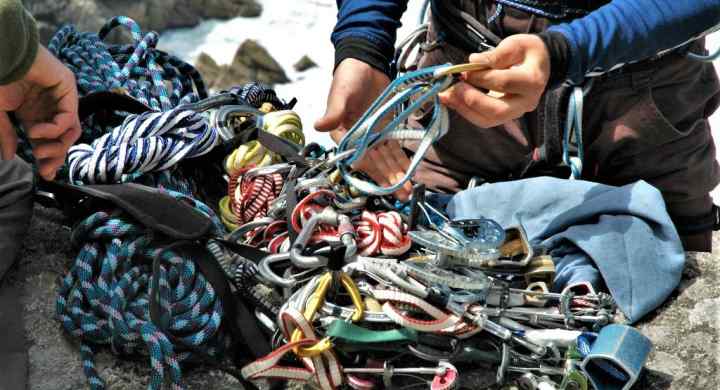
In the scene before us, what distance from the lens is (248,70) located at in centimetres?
625

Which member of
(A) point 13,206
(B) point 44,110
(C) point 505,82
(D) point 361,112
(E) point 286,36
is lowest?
(E) point 286,36

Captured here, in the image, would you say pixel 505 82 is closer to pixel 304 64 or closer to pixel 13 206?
pixel 13 206

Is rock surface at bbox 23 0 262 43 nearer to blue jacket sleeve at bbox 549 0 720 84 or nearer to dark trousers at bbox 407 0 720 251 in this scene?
dark trousers at bbox 407 0 720 251

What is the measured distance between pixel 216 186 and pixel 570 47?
2.75 feet

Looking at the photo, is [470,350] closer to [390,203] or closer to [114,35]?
[390,203]

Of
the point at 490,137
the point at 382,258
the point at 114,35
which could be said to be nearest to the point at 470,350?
the point at 382,258

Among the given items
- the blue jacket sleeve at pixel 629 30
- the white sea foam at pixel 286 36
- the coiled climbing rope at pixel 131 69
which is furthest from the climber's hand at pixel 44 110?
the white sea foam at pixel 286 36

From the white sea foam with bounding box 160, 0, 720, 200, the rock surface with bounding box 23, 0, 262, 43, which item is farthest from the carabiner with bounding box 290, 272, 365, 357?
the rock surface with bounding box 23, 0, 262, 43

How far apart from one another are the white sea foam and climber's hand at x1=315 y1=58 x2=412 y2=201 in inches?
170

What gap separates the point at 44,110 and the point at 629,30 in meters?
1.00

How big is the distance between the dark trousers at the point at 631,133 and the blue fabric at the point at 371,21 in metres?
0.10

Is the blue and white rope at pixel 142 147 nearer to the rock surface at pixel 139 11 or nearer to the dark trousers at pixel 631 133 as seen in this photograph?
the dark trousers at pixel 631 133

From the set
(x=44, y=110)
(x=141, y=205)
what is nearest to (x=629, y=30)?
(x=141, y=205)

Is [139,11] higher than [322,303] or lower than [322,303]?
lower
